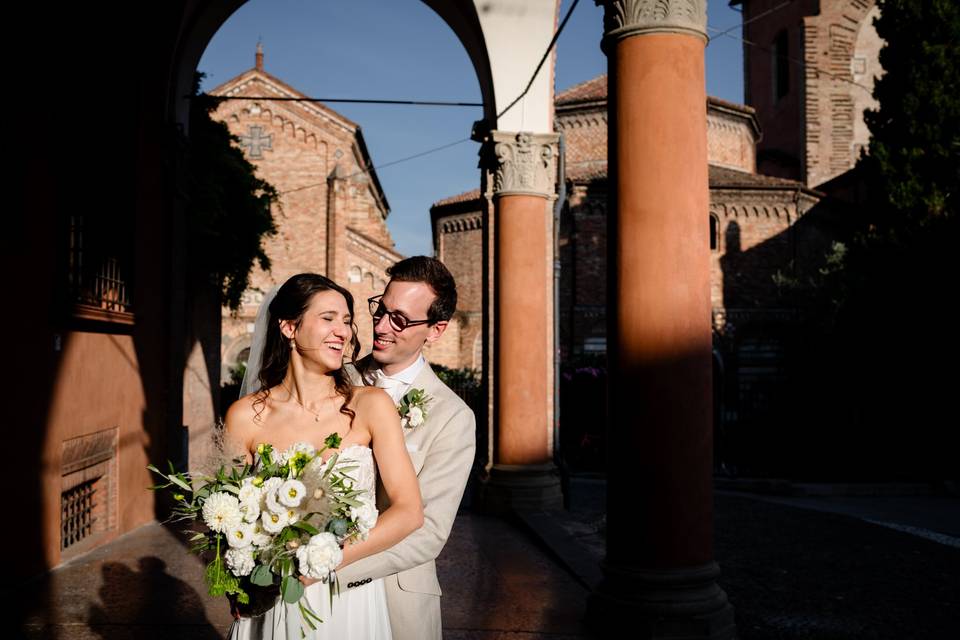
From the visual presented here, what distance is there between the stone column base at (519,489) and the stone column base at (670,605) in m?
4.52

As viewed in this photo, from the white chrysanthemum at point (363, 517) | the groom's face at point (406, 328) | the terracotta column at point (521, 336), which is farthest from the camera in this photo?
the terracotta column at point (521, 336)

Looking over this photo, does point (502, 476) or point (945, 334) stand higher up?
point (945, 334)

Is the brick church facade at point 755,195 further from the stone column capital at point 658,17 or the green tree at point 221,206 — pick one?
the stone column capital at point 658,17

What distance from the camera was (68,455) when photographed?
20.9ft

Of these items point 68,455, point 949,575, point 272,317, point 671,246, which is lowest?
point 949,575

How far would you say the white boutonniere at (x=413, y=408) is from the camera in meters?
2.52

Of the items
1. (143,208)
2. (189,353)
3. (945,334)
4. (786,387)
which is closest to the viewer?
(143,208)

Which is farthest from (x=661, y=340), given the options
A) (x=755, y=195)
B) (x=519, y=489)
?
(x=755, y=195)

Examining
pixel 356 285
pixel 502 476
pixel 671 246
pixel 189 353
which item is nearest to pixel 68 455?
pixel 502 476

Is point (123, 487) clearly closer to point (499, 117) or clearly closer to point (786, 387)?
point (499, 117)

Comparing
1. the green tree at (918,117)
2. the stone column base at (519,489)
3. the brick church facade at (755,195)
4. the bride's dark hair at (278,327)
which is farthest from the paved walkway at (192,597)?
the brick church facade at (755,195)

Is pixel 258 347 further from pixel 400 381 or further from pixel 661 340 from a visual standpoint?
pixel 661 340

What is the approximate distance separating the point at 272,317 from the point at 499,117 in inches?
276

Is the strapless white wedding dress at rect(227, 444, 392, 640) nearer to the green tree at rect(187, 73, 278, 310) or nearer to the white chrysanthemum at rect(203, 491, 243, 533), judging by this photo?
the white chrysanthemum at rect(203, 491, 243, 533)
